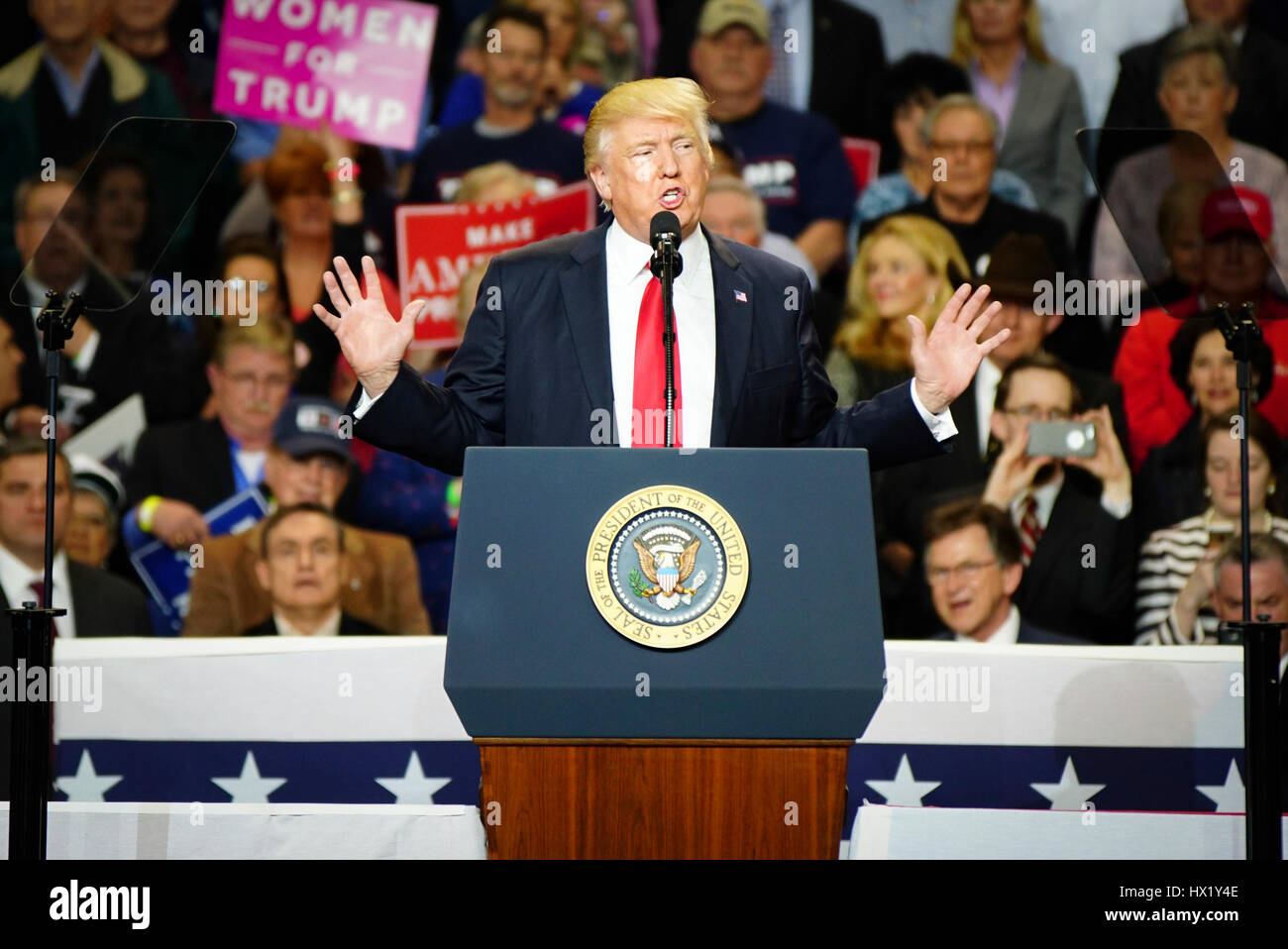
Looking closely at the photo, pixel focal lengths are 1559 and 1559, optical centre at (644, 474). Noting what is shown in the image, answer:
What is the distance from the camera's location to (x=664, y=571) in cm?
219

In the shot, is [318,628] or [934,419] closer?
[934,419]

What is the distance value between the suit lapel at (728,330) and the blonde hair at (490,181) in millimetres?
2857

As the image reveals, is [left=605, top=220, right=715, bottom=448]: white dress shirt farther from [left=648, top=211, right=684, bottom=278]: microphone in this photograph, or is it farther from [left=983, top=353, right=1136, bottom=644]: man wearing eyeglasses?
[left=983, top=353, right=1136, bottom=644]: man wearing eyeglasses

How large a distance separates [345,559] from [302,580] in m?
0.16

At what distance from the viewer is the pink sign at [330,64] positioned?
19.2 ft

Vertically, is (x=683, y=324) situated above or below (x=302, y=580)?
above

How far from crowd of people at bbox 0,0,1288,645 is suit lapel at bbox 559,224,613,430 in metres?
2.17

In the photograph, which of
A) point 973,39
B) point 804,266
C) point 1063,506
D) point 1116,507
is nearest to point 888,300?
point 804,266

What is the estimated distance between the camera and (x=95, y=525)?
529cm

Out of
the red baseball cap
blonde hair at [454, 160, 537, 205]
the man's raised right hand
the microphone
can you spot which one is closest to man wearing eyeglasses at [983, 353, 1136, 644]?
the red baseball cap

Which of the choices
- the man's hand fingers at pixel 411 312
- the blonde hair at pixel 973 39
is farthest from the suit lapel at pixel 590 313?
the blonde hair at pixel 973 39

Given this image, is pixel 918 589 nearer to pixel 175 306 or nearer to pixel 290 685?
pixel 290 685

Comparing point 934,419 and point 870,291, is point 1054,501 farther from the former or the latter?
point 934,419

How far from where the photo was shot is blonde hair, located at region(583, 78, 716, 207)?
2.82 meters
